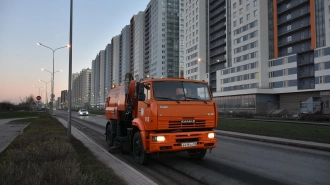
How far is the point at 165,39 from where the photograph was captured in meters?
123

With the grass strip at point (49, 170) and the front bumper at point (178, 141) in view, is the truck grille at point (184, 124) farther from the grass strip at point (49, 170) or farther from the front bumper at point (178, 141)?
the grass strip at point (49, 170)

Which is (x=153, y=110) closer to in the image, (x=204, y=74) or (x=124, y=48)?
(x=204, y=74)

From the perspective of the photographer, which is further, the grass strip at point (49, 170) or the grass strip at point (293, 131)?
the grass strip at point (293, 131)

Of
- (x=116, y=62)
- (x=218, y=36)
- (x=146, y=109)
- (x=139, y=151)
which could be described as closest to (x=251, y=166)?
(x=139, y=151)

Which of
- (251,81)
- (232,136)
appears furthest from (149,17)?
(232,136)

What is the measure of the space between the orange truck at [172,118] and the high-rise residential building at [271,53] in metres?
41.5

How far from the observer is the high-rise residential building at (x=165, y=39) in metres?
122

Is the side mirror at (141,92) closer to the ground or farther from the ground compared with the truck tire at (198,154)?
farther from the ground

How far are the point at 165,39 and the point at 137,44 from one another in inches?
1168

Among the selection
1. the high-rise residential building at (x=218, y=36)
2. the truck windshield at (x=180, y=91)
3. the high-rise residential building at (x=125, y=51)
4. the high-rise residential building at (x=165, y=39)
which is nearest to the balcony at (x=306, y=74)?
the high-rise residential building at (x=218, y=36)

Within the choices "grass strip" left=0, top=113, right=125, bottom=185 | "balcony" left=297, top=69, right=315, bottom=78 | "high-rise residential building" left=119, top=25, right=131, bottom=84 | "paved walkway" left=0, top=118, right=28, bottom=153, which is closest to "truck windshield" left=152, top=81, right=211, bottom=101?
"grass strip" left=0, top=113, right=125, bottom=185

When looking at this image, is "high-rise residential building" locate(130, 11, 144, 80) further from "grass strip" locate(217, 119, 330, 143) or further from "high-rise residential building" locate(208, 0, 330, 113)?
"grass strip" locate(217, 119, 330, 143)

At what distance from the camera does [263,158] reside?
9367mm

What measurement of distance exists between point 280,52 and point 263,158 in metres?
60.3
